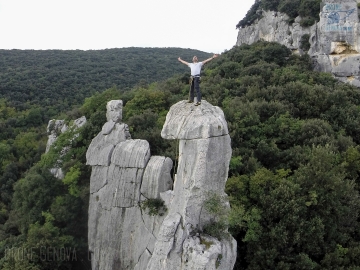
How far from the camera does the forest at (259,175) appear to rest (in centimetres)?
1532

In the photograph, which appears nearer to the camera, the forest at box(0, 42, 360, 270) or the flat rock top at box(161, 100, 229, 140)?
the flat rock top at box(161, 100, 229, 140)

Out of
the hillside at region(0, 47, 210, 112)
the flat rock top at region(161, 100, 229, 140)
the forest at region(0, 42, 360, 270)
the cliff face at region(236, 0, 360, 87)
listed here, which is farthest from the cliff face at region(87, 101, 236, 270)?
the hillside at region(0, 47, 210, 112)

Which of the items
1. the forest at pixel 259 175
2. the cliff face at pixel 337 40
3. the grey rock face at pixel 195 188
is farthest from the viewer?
the cliff face at pixel 337 40

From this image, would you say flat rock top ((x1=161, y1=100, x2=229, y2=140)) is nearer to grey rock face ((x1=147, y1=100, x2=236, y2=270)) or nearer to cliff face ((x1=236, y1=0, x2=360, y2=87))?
grey rock face ((x1=147, y1=100, x2=236, y2=270))

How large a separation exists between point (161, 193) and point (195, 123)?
5814 millimetres

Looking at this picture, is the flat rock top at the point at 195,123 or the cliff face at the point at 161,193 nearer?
the cliff face at the point at 161,193

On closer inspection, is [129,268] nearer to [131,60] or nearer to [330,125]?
[330,125]

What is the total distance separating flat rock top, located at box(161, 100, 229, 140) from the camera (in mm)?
11766

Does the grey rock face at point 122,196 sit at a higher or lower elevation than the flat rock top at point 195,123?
lower

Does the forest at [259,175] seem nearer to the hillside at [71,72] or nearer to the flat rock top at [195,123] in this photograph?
the flat rock top at [195,123]

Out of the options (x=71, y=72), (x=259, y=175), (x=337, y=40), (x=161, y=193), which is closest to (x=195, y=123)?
(x=161, y=193)

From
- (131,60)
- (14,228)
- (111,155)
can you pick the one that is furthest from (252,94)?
(131,60)

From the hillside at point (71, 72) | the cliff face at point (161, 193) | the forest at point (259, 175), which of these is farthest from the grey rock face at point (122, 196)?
the hillside at point (71, 72)

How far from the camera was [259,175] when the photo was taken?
1677cm
